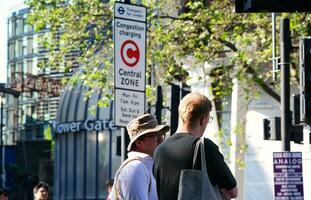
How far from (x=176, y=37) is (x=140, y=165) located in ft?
55.9

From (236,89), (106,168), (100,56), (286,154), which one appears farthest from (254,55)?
(106,168)

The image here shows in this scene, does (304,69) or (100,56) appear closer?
(304,69)

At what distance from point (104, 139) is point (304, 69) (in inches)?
2096

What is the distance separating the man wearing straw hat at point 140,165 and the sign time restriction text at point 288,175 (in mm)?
7965

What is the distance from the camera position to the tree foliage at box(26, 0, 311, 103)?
78.7 ft

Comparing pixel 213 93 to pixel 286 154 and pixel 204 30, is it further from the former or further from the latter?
pixel 286 154

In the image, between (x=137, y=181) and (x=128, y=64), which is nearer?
(x=137, y=181)

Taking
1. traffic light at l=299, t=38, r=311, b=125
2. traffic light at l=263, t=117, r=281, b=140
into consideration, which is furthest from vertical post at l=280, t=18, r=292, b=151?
traffic light at l=299, t=38, r=311, b=125

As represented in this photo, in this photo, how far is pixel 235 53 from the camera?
24.4 m

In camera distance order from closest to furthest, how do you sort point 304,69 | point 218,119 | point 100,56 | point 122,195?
point 122,195 < point 304,69 < point 100,56 < point 218,119

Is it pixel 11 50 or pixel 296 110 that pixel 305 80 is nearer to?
pixel 296 110

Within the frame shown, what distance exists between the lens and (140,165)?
7.72m

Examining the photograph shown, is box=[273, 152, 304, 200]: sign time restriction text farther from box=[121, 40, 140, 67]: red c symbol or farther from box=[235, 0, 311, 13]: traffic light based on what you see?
box=[235, 0, 311, 13]: traffic light

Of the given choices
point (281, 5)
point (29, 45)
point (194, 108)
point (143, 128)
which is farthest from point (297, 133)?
point (29, 45)
